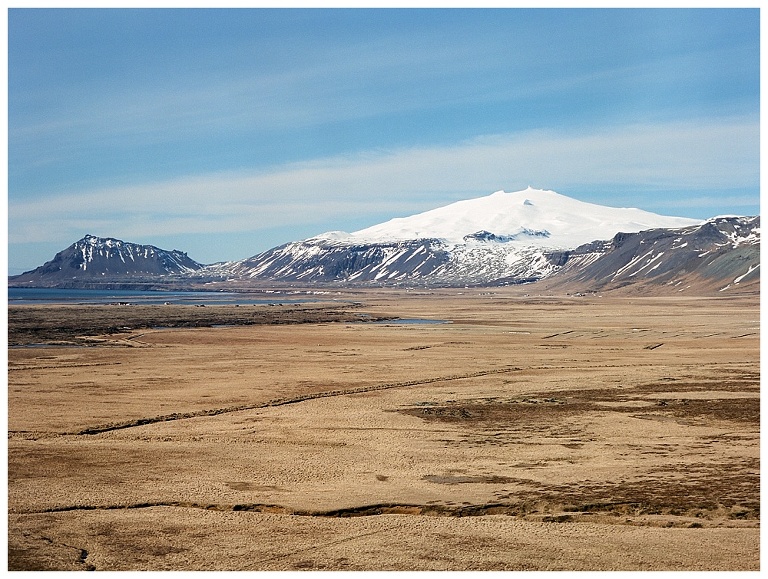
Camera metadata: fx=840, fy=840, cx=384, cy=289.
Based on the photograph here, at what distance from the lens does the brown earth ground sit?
18906 millimetres

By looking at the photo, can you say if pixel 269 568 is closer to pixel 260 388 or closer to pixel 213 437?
pixel 213 437

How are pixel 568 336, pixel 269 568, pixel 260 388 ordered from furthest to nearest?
pixel 568 336 < pixel 260 388 < pixel 269 568

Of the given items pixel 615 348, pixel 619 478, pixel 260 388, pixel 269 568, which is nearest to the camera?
pixel 269 568

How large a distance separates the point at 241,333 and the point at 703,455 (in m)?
62.0

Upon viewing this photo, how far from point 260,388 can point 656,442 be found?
2164cm

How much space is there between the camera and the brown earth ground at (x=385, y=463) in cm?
Answer: 1891

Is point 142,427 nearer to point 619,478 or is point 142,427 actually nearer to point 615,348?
point 619,478

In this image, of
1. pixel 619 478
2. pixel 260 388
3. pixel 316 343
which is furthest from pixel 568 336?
pixel 619 478

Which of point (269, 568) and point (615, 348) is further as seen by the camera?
point (615, 348)

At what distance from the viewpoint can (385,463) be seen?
1048 inches

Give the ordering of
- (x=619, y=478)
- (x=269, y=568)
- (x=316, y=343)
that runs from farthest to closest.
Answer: (x=316, y=343)
(x=619, y=478)
(x=269, y=568)

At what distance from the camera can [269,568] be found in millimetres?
17906

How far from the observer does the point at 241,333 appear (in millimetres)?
84125

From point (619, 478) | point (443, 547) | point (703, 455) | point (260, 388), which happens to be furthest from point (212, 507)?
point (260, 388)
